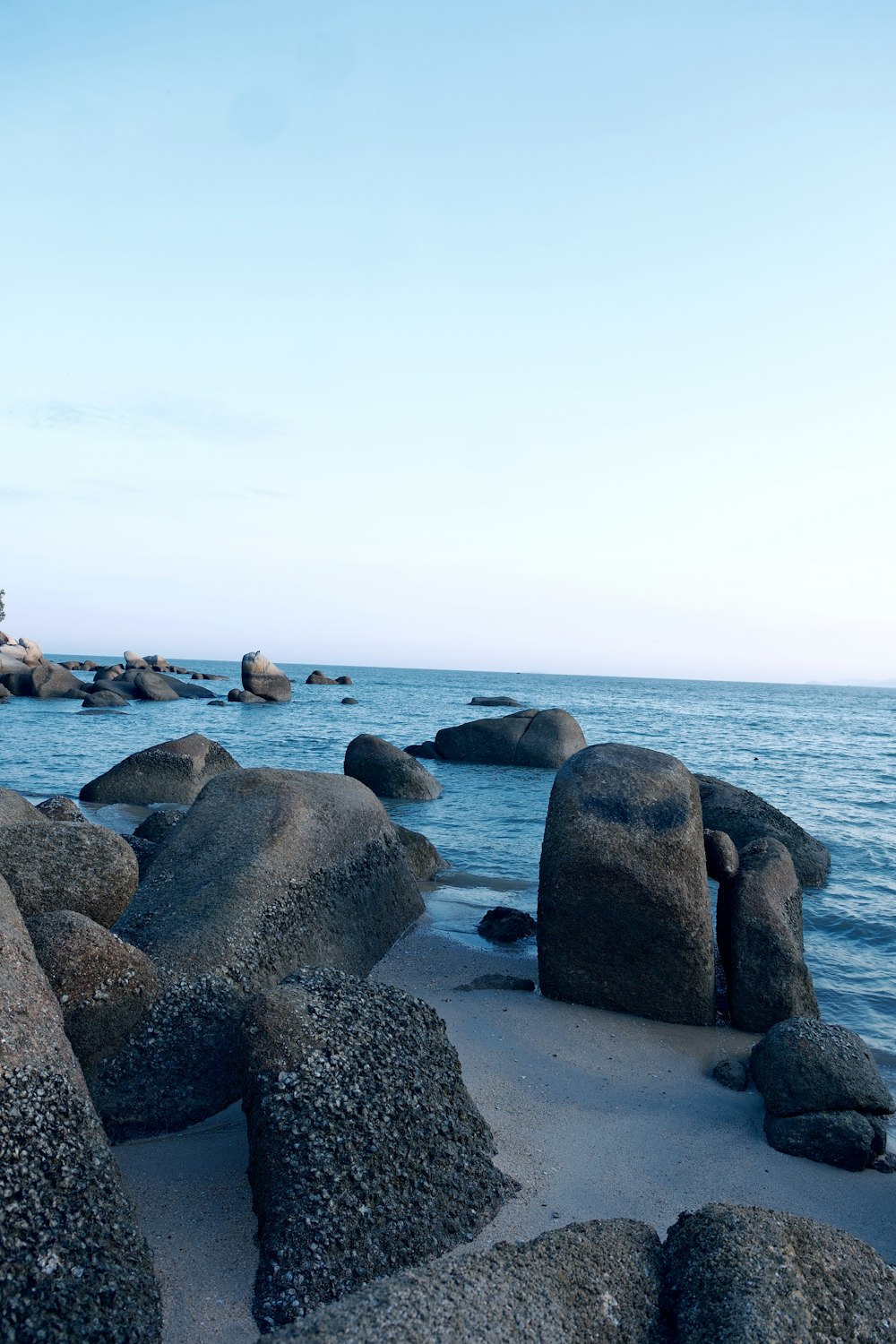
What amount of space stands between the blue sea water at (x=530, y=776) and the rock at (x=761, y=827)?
38 centimetres

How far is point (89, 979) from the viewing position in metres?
5.17

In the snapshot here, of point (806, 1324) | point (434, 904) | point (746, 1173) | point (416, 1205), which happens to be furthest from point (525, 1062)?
point (434, 904)

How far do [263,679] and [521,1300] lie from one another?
175 ft

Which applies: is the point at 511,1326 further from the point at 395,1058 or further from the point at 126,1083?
the point at 126,1083

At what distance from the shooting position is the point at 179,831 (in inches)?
304

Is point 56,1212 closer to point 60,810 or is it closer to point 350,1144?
point 350,1144

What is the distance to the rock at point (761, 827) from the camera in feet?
43.8

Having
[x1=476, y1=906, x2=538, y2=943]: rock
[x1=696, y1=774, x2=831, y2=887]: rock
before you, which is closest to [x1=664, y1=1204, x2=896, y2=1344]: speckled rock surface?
[x1=476, y1=906, x2=538, y2=943]: rock

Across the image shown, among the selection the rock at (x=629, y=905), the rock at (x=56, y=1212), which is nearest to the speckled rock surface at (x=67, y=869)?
the rock at (x=56, y=1212)

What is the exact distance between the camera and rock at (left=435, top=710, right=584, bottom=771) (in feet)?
88.1

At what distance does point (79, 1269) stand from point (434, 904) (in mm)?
7420

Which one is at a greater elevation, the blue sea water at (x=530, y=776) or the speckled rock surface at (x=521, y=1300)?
the speckled rock surface at (x=521, y=1300)

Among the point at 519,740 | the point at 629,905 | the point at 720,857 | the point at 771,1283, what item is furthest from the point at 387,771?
the point at 771,1283

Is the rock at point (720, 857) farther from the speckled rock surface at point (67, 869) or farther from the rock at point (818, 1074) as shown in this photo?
the speckled rock surface at point (67, 869)
